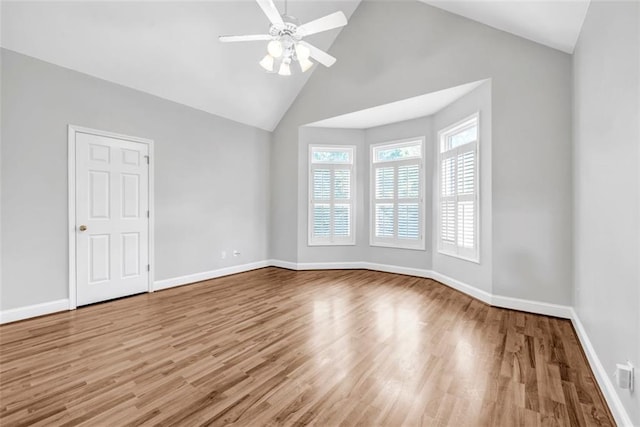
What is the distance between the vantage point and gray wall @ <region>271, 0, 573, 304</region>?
3.21 m

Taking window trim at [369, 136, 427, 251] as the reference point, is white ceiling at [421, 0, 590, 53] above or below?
above

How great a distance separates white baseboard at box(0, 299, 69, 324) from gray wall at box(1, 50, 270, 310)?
0.20 feet

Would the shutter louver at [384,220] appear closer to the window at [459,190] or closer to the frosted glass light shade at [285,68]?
the window at [459,190]

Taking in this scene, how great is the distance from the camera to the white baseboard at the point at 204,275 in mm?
4460

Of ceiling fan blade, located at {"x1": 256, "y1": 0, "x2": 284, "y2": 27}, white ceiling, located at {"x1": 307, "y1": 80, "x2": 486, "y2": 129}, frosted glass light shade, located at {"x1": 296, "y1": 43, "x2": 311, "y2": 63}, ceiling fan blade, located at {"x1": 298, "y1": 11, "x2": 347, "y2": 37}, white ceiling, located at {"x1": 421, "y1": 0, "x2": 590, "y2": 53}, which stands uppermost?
white ceiling, located at {"x1": 421, "y1": 0, "x2": 590, "y2": 53}

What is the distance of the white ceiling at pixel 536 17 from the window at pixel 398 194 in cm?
198

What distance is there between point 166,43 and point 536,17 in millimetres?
4270

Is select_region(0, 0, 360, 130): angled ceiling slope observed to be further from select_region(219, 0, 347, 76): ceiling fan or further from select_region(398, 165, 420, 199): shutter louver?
select_region(398, 165, 420, 199): shutter louver

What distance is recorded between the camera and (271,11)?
8.23 ft

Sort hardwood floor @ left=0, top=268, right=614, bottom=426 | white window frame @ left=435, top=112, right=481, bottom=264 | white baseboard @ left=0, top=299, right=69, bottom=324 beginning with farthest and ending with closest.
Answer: white window frame @ left=435, top=112, right=481, bottom=264 < white baseboard @ left=0, top=299, right=69, bottom=324 < hardwood floor @ left=0, top=268, right=614, bottom=426

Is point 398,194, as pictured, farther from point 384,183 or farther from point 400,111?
point 400,111

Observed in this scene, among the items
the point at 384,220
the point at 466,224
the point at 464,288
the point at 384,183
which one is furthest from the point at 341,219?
the point at 464,288

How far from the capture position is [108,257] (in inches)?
153

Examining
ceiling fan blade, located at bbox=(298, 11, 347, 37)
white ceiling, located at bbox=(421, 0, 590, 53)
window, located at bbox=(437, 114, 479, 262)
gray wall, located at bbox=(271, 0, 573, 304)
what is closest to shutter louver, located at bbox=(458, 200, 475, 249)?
window, located at bbox=(437, 114, 479, 262)
